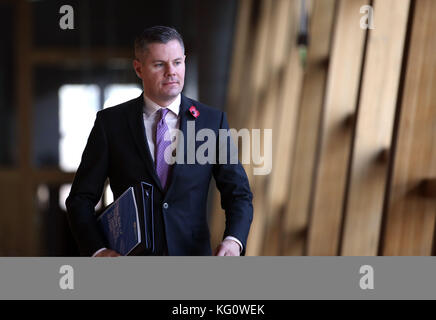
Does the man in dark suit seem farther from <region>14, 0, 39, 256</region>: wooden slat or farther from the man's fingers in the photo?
<region>14, 0, 39, 256</region>: wooden slat

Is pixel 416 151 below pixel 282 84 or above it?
below

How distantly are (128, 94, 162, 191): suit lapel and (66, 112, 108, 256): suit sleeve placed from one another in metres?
0.04

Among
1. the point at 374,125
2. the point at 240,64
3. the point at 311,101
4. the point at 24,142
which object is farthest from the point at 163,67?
the point at 24,142

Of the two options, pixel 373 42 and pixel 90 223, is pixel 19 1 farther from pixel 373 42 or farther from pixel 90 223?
pixel 90 223

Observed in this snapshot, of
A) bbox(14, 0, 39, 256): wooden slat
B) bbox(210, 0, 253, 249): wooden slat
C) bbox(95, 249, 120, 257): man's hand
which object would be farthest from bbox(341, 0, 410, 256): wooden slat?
bbox(14, 0, 39, 256): wooden slat

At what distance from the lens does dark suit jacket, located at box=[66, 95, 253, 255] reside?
65cm

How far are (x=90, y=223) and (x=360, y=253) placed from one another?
1360 millimetres

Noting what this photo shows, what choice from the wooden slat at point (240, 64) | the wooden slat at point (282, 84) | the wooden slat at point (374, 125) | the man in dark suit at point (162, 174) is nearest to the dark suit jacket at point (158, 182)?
the man in dark suit at point (162, 174)

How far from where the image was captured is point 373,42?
5.18ft

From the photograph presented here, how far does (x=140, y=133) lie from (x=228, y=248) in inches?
6.5

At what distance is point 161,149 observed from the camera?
65cm

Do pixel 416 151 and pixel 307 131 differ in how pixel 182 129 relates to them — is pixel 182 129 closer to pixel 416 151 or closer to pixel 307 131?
pixel 416 151

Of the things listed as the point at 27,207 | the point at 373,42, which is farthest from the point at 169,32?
the point at 27,207

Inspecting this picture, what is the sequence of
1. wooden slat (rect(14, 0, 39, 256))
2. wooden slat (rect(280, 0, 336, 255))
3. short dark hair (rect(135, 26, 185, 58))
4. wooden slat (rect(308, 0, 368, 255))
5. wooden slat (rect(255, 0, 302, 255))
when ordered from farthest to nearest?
wooden slat (rect(14, 0, 39, 256)), wooden slat (rect(255, 0, 302, 255)), wooden slat (rect(280, 0, 336, 255)), wooden slat (rect(308, 0, 368, 255)), short dark hair (rect(135, 26, 185, 58))
